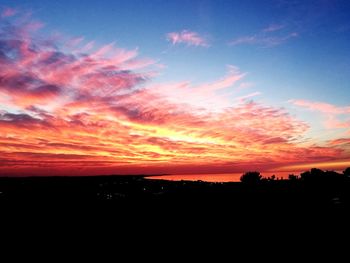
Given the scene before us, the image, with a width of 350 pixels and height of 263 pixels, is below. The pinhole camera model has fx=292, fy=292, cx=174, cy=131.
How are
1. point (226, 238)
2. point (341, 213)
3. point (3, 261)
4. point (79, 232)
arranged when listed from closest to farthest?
point (3, 261) → point (226, 238) → point (79, 232) → point (341, 213)

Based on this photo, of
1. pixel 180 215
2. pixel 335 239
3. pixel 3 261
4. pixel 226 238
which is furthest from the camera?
pixel 180 215

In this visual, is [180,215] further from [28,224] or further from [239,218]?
[28,224]

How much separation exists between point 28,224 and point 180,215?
12.6 m

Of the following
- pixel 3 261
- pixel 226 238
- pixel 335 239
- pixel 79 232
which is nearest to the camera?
pixel 3 261

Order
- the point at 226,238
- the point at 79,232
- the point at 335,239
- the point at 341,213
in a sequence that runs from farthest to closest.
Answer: the point at 341,213
the point at 79,232
the point at 226,238
the point at 335,239

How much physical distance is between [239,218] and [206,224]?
322cm

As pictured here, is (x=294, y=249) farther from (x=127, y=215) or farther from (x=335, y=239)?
(x=127, y=215)

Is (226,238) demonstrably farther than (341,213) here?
No

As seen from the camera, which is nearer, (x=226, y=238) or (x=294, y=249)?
(x=294, y=249)

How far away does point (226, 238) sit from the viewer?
17.9 m

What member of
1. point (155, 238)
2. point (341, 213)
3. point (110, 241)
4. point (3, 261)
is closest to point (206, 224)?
point (155, 238)

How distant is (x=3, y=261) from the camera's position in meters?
15.2

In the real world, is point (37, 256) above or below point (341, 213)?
below

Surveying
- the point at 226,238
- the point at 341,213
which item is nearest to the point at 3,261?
the point at 226,238
